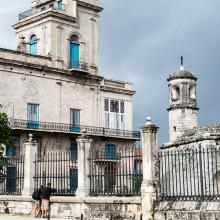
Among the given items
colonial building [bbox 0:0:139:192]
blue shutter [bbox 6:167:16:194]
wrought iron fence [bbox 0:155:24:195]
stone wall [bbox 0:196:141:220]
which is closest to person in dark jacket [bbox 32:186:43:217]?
stone wall [bbox 0:196:141:220]

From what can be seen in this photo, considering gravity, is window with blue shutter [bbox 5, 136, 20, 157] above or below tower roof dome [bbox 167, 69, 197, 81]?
below

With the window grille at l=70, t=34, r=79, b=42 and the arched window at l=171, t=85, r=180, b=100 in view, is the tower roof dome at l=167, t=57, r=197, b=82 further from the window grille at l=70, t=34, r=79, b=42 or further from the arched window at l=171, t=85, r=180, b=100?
the window grille at l=70, t=34, r=79, b=42

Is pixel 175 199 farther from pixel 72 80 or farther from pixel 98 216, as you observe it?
pixel 72 80

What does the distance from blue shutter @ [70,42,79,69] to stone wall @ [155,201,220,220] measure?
25.2m

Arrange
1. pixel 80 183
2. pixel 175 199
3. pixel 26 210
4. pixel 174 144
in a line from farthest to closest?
pixel 174 144 < pixel 26 210 < pixel 80 183 < pixel 175 199

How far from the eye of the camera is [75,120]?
3966cm

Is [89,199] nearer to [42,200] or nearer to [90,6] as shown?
[42,200]

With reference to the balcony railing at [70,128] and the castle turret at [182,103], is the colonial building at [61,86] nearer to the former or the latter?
the balcony railing at [70,128]

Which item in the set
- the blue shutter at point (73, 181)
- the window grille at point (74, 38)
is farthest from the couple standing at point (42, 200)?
the window grille at point (74, 38)

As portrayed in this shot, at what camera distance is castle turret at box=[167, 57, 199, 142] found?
112 feet

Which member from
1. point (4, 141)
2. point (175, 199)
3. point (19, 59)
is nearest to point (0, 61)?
point (19, 59)

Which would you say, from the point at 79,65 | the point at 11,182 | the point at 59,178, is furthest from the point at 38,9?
the point at 59,178

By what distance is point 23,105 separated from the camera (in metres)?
36.7

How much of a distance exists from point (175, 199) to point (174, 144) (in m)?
14.8
